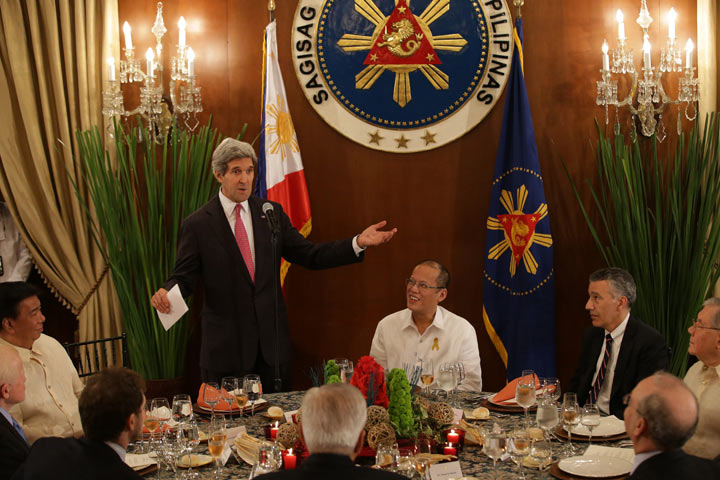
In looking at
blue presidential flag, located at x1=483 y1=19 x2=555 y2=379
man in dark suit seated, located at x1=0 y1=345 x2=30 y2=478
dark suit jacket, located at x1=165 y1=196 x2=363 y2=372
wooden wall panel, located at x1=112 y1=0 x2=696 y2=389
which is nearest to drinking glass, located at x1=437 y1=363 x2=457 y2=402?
dark suit jacket, located at x1=165 y1=196 x2=363 y2=372

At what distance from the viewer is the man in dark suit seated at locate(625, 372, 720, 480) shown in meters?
1.97

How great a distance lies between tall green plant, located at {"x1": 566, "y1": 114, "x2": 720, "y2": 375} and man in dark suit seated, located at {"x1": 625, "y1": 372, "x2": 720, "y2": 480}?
2554 millimetres

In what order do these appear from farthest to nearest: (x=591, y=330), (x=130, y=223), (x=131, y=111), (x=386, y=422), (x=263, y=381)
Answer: (x=131, y=111)
(x=130, y=223)
(x=263, y=381)
(x=591, y=330)
(x=386, y=422)

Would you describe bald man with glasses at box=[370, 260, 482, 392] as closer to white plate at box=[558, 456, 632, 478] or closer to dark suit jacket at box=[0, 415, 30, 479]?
white plate at box=[558, 456, 632, 478]

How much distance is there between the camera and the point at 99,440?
2.13 metres

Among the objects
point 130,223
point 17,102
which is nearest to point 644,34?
point 130,223

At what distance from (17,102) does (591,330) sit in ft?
12.5

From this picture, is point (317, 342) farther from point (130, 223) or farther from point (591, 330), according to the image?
point (591, 330)

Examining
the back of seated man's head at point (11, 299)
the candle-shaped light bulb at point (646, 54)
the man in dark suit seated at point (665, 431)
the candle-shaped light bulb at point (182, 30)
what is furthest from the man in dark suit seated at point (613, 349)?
the candle-shaped light bulb at point (182, 30)

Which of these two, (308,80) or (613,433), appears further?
(308,80)

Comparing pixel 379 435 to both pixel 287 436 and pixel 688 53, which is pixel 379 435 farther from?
pixel 688 53

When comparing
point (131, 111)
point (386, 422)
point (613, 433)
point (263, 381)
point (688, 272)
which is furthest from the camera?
point (131, 111)

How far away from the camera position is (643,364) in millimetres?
3463

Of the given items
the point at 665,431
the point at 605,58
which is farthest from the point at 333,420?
the point at 605,58
